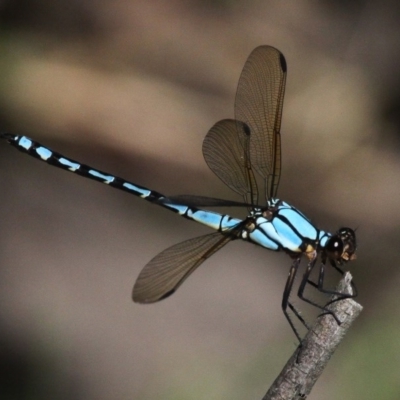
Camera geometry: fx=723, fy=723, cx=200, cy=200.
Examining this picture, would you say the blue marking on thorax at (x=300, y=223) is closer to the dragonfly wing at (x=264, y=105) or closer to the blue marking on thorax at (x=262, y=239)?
the blue marking on thorax at (x=262, y=239)

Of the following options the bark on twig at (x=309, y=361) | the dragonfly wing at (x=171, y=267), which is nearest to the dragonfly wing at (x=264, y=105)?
the dragonfly wing at (x=171, y=267)

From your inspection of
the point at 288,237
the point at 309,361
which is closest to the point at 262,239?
the point at 288,237

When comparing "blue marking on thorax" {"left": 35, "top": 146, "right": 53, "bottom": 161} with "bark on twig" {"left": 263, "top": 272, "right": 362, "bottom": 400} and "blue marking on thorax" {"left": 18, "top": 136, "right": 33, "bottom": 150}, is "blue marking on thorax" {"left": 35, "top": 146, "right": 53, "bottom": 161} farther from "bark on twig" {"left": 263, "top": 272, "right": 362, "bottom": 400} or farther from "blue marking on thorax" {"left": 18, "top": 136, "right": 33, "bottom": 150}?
"bark on twig" {"left": 263, "top": 272, "right": 362, "bottom": 400}

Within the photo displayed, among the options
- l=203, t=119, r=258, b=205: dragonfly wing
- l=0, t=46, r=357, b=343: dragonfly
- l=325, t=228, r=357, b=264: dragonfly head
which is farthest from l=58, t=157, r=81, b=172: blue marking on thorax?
l=325, t=228, r=357, b=264: dragonfly head

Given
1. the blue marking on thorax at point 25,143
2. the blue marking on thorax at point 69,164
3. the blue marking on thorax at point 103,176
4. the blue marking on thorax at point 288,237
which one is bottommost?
the blue marking on thorax at point 25,143

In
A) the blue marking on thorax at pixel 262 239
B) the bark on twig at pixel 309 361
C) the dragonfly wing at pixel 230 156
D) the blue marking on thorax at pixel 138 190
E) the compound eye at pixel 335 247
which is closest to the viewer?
the bark on twig at pixel 309 361

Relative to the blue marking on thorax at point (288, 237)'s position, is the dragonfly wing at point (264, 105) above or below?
above

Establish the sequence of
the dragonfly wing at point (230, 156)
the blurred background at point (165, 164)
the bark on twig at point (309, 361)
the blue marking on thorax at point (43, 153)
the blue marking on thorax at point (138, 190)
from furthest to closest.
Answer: the blurred background at point (165, 164) < the blue marking on thorax at point (43, 153) < the blue marking on thorax at point (138, 190) < the dragonfly wing at point (230, 156) < the bark on twig at point (309, 361)
